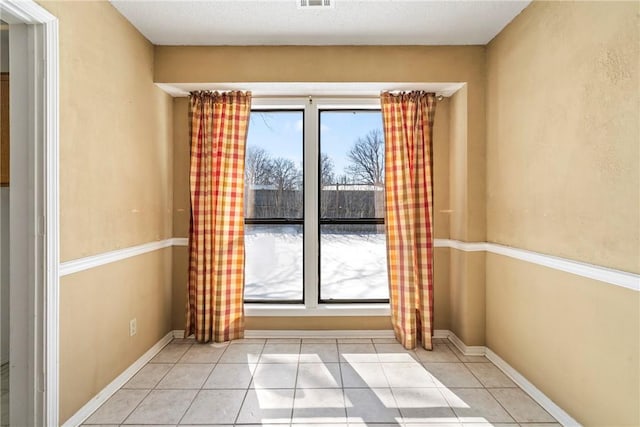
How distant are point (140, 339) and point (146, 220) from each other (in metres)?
Answer: 0.94

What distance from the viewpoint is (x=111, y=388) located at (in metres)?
2.29

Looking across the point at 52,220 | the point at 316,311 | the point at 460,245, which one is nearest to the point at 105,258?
the point at 52,220

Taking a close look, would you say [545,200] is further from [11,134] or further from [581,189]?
[11,134]

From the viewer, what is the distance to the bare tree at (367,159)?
3332 millimetres

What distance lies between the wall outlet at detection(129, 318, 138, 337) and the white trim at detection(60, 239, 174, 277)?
50cm

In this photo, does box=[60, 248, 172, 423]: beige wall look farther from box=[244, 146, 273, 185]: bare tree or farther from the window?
box=[244, 146, 273, 185]: bare tree

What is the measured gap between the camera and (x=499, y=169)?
8.82 feet

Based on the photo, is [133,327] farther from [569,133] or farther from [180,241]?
[569,133]

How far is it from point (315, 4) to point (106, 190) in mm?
1878

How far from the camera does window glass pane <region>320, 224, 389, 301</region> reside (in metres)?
3.38

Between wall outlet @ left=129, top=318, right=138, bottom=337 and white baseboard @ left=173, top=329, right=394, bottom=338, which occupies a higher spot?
wall outlet @ left=129, top=318, right=138, bottom=337

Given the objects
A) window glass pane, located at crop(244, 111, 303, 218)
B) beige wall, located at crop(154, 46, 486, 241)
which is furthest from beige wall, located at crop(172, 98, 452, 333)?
window glass pane, located at crop(244, 111, 303, 218)

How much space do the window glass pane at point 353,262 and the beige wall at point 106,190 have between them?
4.97ft

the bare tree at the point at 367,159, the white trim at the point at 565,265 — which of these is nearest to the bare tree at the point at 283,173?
the bare tree at the point at 367,159
